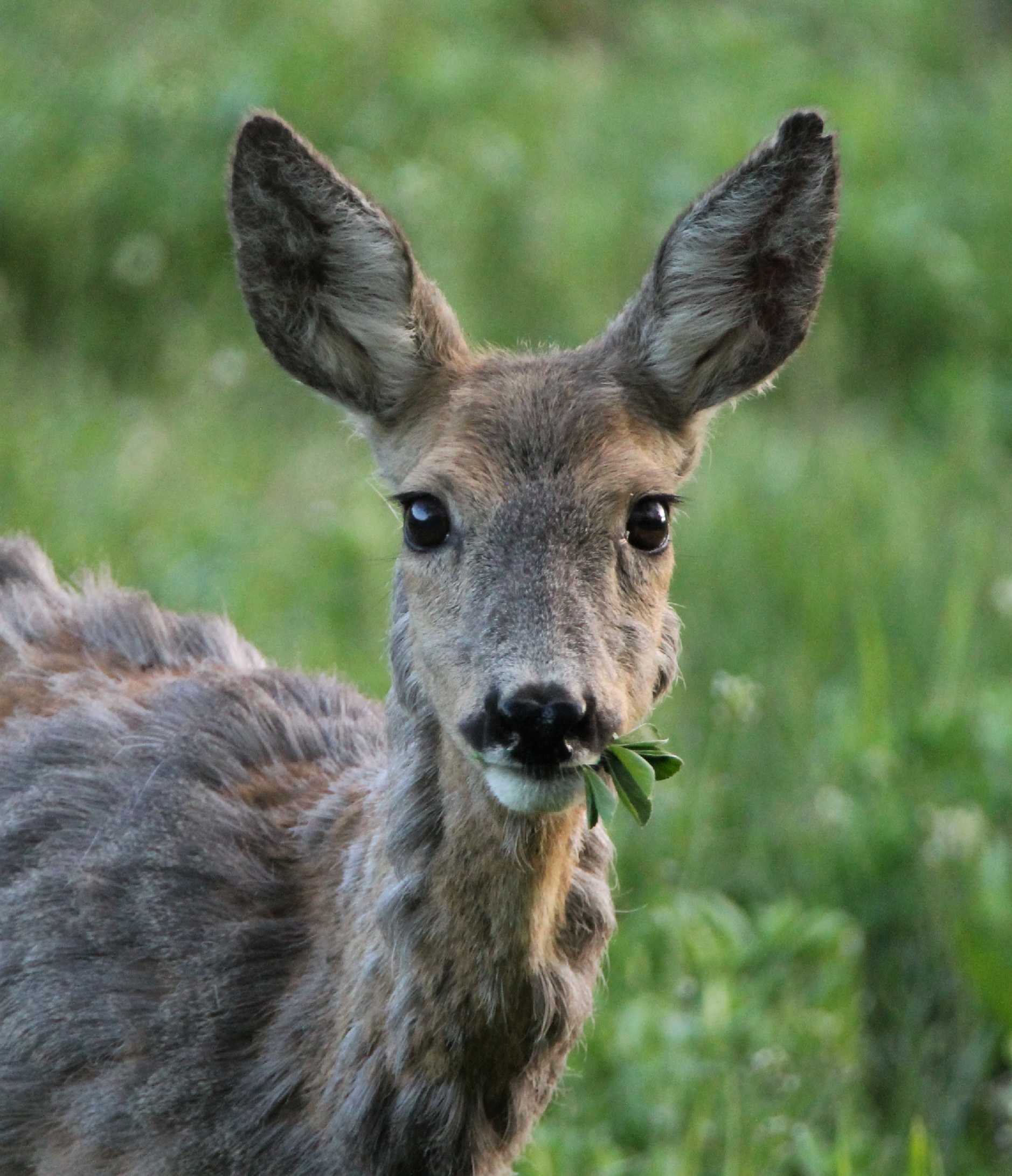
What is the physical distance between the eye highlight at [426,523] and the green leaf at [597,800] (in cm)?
61

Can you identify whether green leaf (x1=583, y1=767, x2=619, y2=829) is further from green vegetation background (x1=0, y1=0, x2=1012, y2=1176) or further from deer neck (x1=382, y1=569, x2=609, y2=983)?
green vegetation background (x1=0, y1=0, x2=1012, y2=1176)

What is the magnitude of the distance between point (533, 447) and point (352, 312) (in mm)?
686

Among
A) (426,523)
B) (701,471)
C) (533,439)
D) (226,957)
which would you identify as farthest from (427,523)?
(701,471)

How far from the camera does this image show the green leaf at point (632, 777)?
4.00 meters

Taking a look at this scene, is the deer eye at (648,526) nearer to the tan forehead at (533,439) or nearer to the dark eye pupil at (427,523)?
the tan forehead at (533,439)

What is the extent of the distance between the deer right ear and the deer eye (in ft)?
2.11

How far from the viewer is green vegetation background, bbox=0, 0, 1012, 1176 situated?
6.09 m

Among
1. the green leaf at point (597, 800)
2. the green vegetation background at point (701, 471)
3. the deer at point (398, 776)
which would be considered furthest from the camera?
the green vegetation background at point (701, 471)

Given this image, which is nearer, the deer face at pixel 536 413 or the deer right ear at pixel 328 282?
the deer face at pixel 536 413

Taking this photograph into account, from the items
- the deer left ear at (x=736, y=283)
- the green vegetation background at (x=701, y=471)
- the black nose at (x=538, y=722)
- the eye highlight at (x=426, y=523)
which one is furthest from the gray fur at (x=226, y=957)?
the green vegetation background at (x=701, y=471)

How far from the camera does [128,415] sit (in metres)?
8.69

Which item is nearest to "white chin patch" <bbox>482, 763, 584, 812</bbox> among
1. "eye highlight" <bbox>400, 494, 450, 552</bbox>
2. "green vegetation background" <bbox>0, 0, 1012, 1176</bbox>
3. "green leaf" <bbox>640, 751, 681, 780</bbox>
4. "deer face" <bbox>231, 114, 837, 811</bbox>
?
"deer face" <bbox>231, 114, 837, 811</bbox>

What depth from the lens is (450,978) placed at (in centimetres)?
414

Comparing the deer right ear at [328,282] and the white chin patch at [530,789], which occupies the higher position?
the deer right ear at [328,282]
